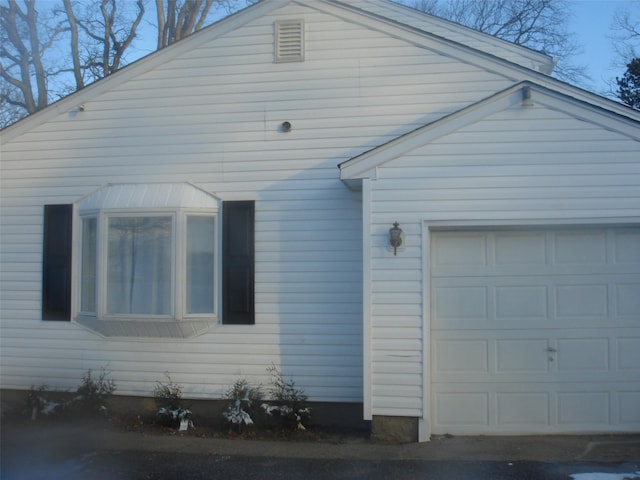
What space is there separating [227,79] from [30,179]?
10.4ft

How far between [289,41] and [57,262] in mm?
4345

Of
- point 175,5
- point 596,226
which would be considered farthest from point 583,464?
point 175,5

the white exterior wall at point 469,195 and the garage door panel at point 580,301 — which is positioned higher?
the white exterior wall at point 469,195

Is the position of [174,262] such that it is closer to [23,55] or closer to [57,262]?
[57,262]

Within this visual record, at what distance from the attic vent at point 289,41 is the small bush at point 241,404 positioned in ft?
13.8

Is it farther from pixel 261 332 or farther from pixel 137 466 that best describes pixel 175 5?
pixel 137 466

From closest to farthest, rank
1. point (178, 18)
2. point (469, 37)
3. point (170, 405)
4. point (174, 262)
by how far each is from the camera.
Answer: point (170, 405)
point (174, 262)
point (469, 37)
point (178, 18)

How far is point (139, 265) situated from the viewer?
8.58m

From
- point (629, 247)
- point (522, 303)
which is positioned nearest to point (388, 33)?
point (522, 303)

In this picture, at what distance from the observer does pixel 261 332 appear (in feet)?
27.3

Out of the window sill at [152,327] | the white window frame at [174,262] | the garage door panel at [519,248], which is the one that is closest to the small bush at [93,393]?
the window sill at [152,327]

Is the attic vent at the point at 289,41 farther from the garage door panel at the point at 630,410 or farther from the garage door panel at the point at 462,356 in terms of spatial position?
the garage door panel at the point at 630,410

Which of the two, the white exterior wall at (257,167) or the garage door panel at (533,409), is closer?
the garage door panel at (533,409)

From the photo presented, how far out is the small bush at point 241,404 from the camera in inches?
309
